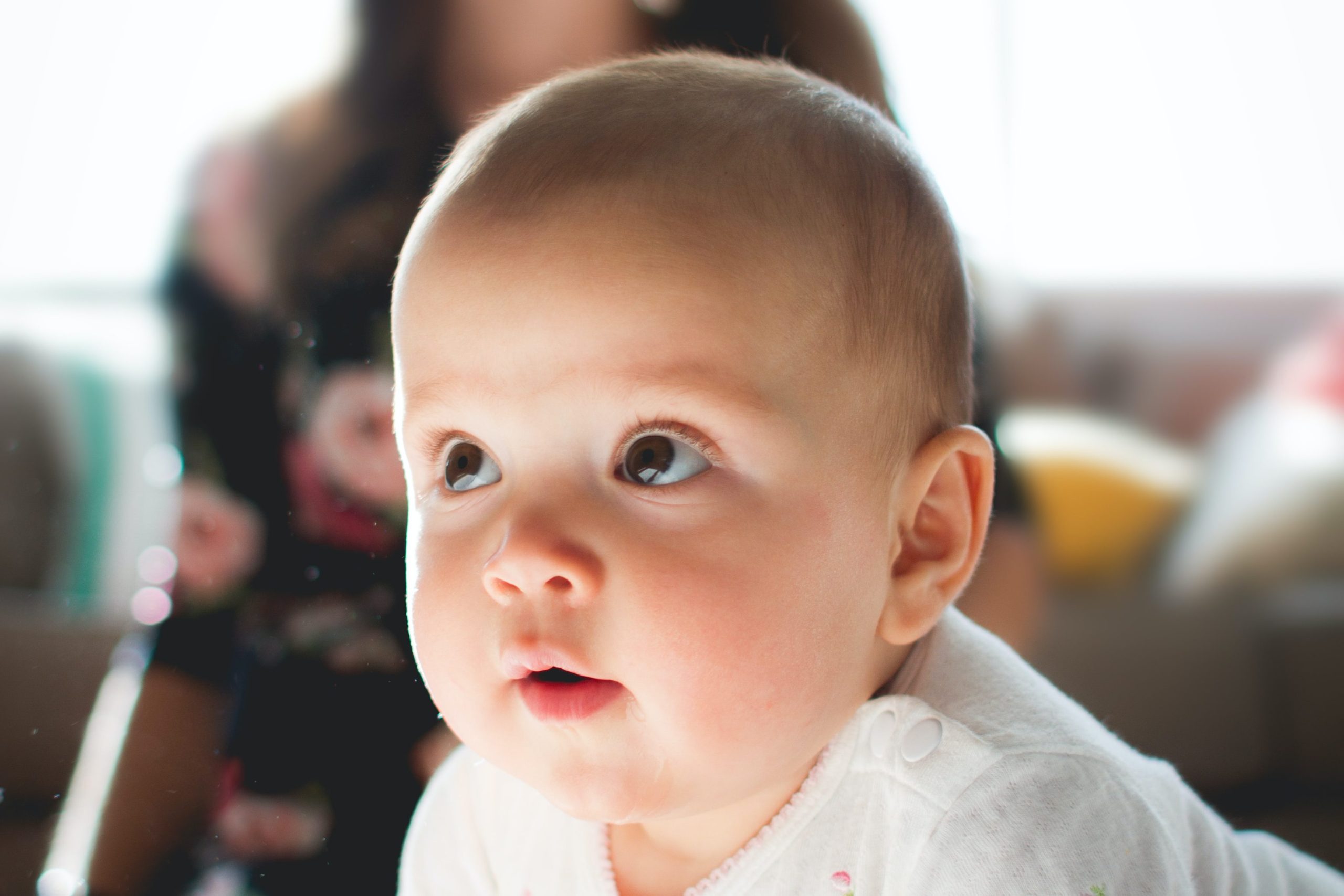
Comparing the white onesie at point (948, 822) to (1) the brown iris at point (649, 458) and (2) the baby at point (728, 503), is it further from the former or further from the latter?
(1) the brown iris at point (649, 458)

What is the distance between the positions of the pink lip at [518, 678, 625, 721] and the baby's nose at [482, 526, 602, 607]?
0.03m

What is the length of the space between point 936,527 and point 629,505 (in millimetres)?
162

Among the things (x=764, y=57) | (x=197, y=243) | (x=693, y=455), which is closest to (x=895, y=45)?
(x=764, y=57)

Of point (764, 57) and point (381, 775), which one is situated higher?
point (764, 57)

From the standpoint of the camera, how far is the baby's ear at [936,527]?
481 millimetres

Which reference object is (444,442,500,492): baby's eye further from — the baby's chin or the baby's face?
the baby's chin

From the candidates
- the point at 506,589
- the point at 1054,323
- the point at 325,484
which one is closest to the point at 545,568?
the point at 506,589

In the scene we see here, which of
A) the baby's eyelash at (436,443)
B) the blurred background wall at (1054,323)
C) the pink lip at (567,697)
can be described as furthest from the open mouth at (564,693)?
the blurred background wall at (1054,323)

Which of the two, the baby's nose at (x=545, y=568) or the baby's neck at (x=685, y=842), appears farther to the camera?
the baby's neck at (x=685, y=842)

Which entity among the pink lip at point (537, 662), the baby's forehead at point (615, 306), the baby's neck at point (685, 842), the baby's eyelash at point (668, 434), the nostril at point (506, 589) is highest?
the baby's forehead at point (615, 306)

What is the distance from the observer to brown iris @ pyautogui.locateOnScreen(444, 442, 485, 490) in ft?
1.48

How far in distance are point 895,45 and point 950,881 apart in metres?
0.35

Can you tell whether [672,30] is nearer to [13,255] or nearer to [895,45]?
[895,45]

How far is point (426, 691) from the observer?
455 mm
